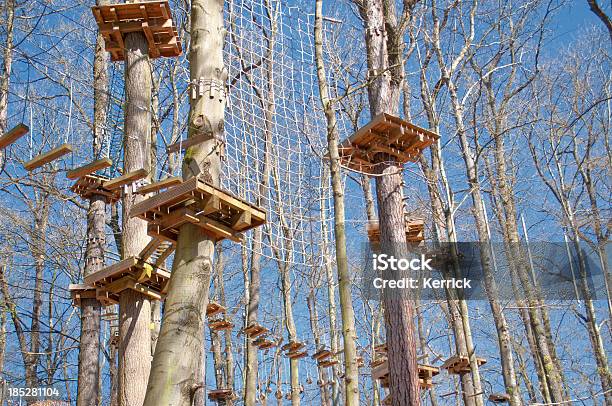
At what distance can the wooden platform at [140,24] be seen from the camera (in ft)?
20.7

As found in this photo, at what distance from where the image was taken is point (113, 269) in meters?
5.73

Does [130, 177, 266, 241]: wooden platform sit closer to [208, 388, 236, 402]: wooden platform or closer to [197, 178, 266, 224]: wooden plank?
[197, 178, 266, 224]: wooden plank

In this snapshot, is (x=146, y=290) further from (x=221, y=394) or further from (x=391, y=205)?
(x=221, y=394)

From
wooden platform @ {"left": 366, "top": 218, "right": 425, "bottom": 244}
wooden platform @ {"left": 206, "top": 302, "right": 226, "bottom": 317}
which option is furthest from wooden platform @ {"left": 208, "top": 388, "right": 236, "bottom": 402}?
wooden platform @ {"left": 366, "top": 218, "right": 425, "bottom": 244}

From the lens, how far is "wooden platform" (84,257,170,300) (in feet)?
18.6

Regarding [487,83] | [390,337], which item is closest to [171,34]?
[390,337]

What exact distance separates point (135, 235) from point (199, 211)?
1996 millimetres

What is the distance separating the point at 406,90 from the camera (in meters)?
11.5

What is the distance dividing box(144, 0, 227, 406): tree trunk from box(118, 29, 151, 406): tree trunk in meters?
1.37

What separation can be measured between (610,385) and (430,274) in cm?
398

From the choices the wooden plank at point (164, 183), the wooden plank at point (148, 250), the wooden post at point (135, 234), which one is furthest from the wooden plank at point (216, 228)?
the wooden post at point (135, 234)
